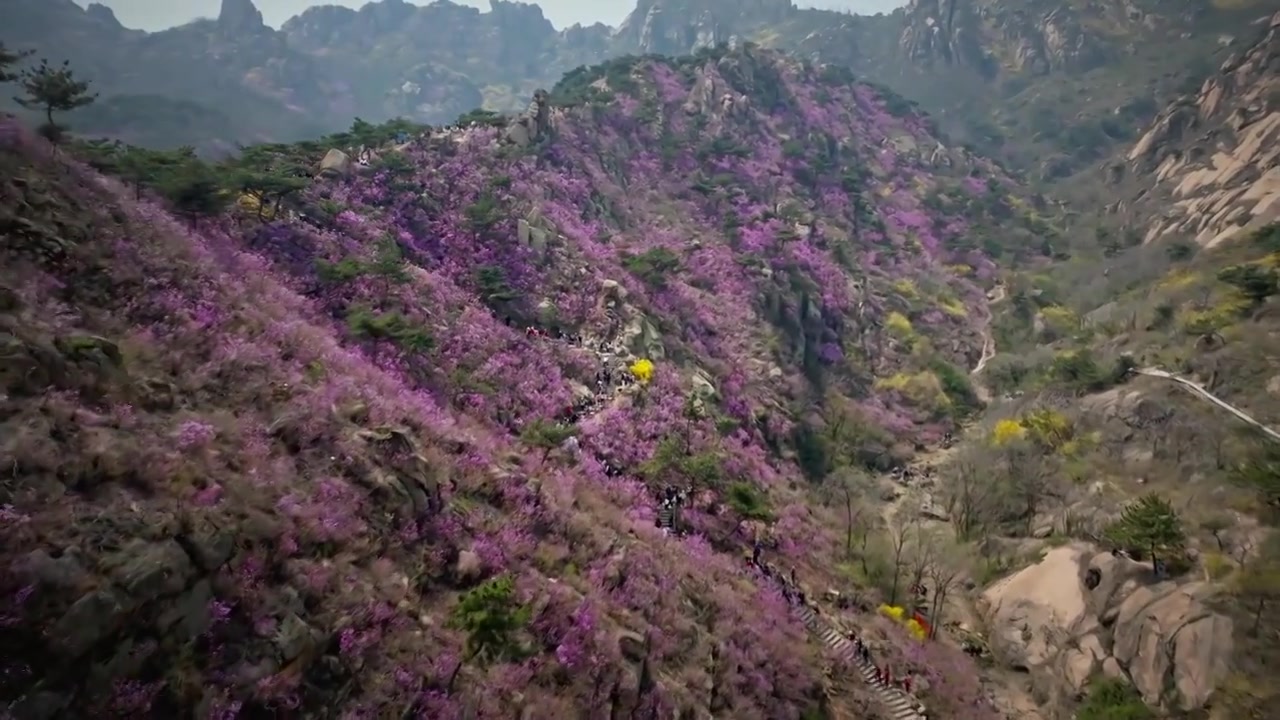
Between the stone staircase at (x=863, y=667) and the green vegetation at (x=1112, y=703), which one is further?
the stone staircase at (x=863, y=667)

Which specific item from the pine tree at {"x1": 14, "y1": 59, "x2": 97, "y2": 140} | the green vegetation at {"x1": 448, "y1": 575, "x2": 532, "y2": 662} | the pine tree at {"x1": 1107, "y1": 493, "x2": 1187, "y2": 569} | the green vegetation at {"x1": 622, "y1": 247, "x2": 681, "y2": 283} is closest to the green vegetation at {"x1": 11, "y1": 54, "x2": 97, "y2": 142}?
the pine tree at {"x1": 14, "y1": 59, "x2": 97, "y2": 140}

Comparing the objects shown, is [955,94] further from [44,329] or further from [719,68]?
[44,329]

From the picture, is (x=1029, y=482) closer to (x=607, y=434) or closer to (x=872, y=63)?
(x=607, y=434)

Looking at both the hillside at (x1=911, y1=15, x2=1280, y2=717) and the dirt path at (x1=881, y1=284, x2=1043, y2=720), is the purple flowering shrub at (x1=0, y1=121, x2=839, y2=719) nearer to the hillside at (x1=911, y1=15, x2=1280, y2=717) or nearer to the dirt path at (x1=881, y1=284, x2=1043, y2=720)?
the dirt path at (x1=881, y1=284, x2=1043, y2=720)

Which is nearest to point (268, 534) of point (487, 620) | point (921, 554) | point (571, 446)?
point (487, 620)

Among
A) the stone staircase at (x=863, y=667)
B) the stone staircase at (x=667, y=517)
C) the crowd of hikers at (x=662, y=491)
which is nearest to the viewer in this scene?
the stone staircase at (x=863, y=667)

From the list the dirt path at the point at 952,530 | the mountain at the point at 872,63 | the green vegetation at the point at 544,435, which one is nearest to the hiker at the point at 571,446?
the green vegetation at the point at 544,435

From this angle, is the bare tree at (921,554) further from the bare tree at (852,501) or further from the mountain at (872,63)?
the mountain at (872,63)

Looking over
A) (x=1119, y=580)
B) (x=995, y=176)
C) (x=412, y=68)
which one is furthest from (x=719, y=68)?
(x=412, y=68)

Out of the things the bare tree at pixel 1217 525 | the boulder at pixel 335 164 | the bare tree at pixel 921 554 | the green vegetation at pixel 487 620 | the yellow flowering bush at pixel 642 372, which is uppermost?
the boulder at pixel 335 164
